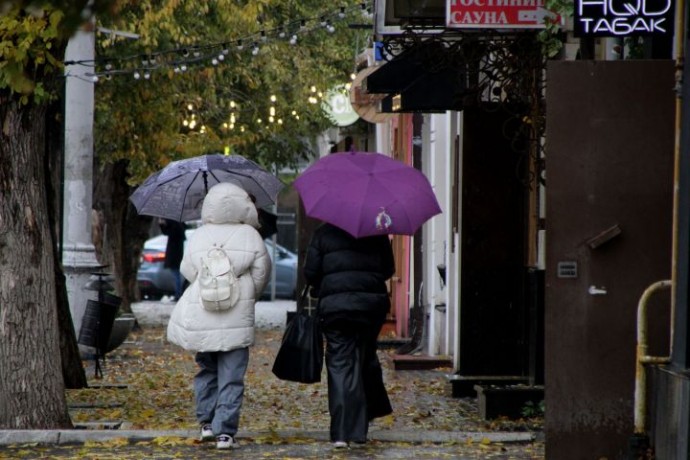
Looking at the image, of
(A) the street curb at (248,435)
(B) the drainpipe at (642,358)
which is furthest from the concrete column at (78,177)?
(B) the drainpipe at (642,358)

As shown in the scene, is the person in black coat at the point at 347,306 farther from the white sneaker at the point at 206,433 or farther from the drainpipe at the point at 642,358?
the drainpipe at the point at 642,358

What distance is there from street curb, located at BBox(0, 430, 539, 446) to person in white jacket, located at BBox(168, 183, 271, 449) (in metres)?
0.43

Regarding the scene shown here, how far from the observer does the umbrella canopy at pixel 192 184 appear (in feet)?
42.6

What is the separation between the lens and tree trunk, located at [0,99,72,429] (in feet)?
35.6

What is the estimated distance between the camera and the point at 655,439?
327 inches

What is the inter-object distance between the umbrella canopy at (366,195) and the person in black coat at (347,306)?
21 cm

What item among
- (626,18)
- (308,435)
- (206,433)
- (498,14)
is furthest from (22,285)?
(626,18)

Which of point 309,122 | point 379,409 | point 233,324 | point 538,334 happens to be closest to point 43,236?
point 233,324

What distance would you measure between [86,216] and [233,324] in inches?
307

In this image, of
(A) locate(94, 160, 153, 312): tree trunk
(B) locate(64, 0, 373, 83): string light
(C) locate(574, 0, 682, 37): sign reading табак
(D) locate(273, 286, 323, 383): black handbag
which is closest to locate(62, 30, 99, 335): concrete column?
(B) locate(64, 0, 373, 83): string light

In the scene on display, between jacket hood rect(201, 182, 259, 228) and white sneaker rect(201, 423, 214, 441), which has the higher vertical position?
jacket hood rect(201, 182, 259, 228)

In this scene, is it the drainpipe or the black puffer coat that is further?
the black puffer coat

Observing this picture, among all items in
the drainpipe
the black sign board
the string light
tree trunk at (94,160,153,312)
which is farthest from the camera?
tree trunk at (94,160,153,312)

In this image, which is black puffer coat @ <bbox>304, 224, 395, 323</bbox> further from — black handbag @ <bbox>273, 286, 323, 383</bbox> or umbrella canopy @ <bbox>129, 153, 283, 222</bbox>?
umbrella canopy @ <bbox>129, 153, 283, 222</bbox>
